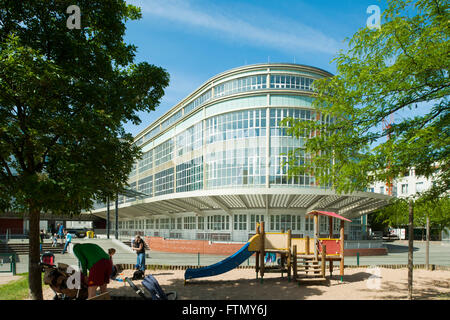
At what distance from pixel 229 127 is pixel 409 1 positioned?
29.0 metres

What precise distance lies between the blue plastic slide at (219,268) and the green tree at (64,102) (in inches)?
194

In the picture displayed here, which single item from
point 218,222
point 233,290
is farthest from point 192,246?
point 233,290

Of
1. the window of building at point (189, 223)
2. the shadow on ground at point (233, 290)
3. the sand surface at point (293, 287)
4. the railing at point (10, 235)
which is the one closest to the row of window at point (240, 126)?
the window of building at point (189, 223)

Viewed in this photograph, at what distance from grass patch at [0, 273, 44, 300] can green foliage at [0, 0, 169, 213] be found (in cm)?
336

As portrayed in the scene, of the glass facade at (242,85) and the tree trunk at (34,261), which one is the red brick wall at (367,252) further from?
the tree trunk at (34,261)

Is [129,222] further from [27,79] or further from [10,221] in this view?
[27,79]

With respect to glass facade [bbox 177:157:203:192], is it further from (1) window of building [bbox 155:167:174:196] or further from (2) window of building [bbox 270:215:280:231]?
(2) window of building [bbox 270:215:280:231]

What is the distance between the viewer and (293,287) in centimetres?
1353

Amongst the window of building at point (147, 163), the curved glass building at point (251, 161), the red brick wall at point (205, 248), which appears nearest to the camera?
the red brick wall at point (205, 248)

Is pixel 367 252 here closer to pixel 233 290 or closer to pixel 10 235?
pixel 233 290

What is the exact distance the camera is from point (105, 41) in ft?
33.9

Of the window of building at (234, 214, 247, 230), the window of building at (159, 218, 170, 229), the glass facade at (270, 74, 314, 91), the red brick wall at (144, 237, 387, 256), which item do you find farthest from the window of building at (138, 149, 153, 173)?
the glass facade at (270, 74, 314, 91)

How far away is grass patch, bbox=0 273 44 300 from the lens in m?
10.7

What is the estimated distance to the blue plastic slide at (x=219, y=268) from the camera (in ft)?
44.7
